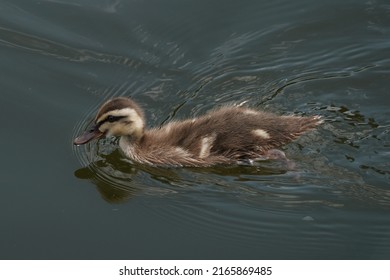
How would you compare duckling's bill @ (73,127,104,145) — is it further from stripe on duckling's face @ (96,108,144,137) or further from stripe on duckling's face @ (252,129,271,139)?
stripe on duckling's face @ (252,129,271,139)

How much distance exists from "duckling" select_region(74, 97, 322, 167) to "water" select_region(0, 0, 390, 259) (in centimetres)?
10

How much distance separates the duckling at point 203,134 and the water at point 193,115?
98 mm

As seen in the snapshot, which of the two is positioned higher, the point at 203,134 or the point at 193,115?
the point at 193,115

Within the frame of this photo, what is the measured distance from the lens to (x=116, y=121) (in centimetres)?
525

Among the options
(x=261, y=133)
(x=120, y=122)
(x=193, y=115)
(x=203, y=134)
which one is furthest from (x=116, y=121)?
(x=261, y=133)

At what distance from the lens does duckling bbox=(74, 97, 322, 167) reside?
5.22m

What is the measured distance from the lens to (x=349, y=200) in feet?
16.1

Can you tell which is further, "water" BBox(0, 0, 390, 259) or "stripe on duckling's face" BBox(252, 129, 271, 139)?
"stripe on duckling's face" BBox(252, 129, 271, 139)

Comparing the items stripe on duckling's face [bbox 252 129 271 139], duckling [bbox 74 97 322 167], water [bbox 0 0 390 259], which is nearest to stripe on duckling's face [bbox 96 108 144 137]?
duckling [bbox 74 97 322 167]

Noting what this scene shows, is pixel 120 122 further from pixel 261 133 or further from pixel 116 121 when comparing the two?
pixel 261 133

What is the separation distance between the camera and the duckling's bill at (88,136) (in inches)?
207

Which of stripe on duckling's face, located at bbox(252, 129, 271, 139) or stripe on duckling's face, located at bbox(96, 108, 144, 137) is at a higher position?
stripe on duckling's face, located at bbox(96, 108, 144, 137)

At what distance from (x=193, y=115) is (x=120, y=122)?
75 centimetres
